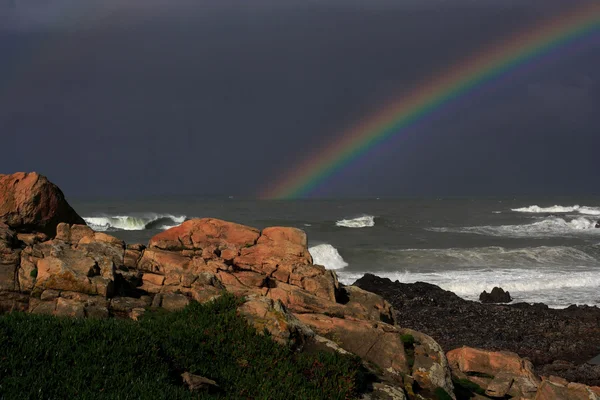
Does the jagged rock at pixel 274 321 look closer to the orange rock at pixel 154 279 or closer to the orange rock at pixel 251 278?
the orange rock at pixel 154 279

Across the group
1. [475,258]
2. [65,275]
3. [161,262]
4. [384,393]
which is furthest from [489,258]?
[65,275]

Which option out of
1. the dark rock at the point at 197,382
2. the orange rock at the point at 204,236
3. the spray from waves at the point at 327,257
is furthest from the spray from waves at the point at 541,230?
the dark rock at the point at 197,382

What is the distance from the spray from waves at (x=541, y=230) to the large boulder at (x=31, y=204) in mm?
66395

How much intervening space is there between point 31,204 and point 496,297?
87.8 ft

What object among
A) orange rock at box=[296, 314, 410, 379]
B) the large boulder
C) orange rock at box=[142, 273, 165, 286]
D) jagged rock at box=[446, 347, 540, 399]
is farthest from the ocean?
orange rock at box=[142, 273, 165, 286]

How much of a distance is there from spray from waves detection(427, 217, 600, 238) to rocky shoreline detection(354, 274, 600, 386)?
47688mm

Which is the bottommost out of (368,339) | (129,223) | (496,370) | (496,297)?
(129,223)

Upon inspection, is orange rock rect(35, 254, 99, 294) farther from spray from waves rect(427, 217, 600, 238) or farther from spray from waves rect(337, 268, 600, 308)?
spray from waves rect(427, 217, 600, 238)

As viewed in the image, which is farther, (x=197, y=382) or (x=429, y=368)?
(x=429, y=368)

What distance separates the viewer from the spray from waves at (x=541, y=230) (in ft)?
252

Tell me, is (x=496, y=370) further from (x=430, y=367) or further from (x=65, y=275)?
(x=65, y=275)

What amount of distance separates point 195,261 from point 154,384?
9.56 metres

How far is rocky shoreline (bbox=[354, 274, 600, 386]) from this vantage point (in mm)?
22125

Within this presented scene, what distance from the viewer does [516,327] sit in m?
26.5
